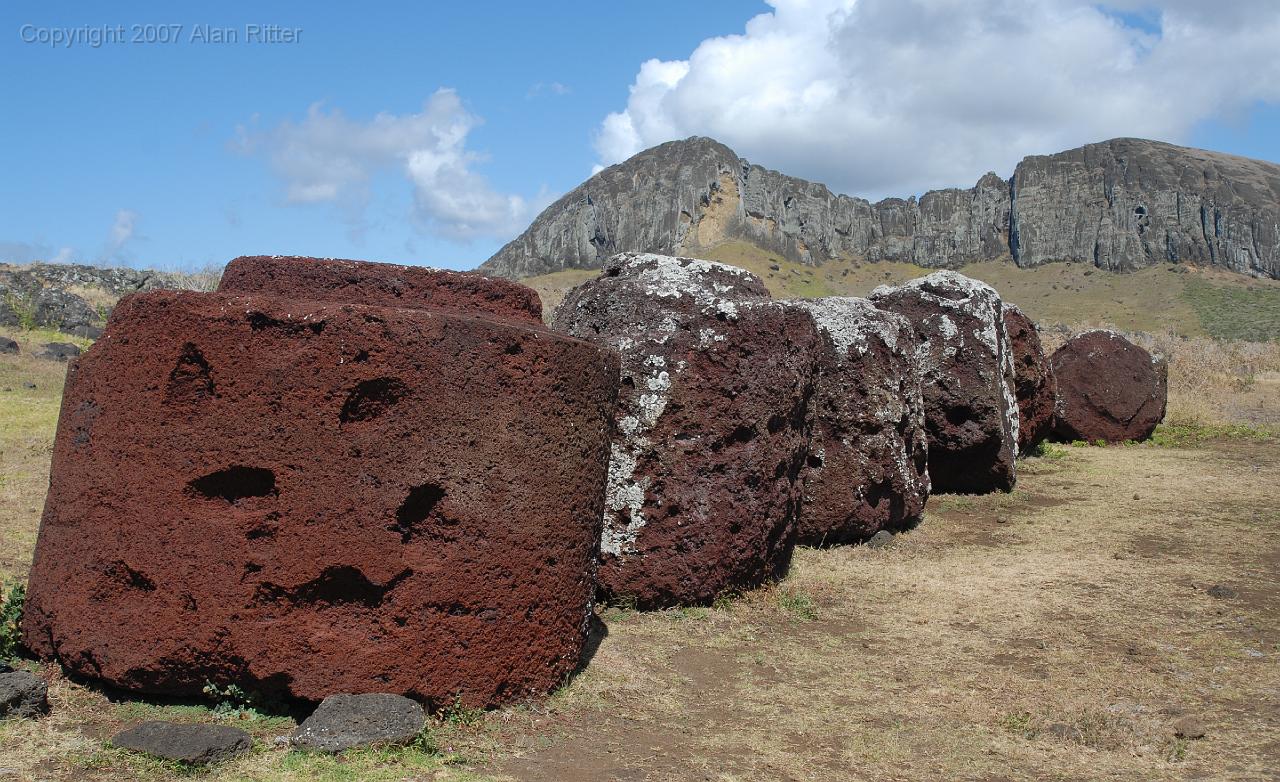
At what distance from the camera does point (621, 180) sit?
102125mm

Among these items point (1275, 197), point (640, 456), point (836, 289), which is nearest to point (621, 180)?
point (836, 289)

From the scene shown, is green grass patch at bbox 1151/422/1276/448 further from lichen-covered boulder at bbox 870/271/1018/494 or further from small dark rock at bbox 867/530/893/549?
small dark rock at bbox 867/530/893/549

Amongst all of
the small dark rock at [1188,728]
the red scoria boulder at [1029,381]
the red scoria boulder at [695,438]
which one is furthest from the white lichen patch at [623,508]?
the red scoria boulder at [1029,381]

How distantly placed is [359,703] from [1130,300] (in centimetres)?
8919

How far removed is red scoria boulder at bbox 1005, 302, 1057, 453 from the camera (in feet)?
43.9

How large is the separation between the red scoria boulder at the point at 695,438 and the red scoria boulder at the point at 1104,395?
10.6 meters

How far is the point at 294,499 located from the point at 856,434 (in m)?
5.70

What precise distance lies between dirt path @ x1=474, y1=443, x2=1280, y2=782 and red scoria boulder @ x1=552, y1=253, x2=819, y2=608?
0.32 metres

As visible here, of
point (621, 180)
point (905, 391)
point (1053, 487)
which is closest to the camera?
point (905, 391)

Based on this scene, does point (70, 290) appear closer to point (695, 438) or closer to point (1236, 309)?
point (695, 438)

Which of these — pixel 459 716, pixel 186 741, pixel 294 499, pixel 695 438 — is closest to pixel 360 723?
pixel 459 716

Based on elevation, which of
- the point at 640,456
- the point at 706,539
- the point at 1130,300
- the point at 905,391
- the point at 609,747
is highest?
the point at 1130,300

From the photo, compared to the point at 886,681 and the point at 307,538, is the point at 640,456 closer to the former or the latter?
the point at 886,681

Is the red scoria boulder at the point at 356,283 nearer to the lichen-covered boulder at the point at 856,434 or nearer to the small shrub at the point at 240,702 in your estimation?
the small shrub at the point at 240,702
